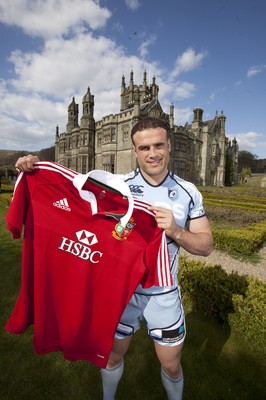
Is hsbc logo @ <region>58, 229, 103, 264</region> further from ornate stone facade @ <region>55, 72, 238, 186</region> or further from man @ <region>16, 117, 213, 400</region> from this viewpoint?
ornate stone facade @ <region>55, 72, 238, 186</region>

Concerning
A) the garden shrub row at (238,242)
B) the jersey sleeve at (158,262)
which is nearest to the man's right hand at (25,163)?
the jersey sleeve at (158,262)

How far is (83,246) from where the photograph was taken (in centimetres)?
212

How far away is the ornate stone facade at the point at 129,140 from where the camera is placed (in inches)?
1332

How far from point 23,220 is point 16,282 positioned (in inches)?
174

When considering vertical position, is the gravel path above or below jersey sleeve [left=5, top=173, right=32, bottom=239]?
below

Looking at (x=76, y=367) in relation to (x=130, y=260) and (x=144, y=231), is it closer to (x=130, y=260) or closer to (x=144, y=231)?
(x=130, y=260)

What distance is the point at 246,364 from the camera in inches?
144

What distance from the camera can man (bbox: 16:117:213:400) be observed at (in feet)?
7.30

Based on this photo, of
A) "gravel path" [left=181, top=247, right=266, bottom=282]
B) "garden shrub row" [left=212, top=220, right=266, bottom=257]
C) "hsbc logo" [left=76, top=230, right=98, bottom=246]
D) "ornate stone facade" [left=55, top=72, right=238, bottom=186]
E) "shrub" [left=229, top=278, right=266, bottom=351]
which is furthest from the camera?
"ornate stone facade" [left=55, top=72, right=238, bottom=186]

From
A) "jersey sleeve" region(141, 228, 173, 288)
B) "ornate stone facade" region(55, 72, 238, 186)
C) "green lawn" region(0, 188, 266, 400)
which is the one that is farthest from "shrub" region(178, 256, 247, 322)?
"ornate stone facade" region(55, 72, 238, 186)

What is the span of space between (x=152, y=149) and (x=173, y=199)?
57cm

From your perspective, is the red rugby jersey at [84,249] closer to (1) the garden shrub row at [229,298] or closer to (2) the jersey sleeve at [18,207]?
(2) the jersey sleeve at [18,207]

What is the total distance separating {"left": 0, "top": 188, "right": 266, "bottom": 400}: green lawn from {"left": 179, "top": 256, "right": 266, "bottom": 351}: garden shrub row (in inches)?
11.3

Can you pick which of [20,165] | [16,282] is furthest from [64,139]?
[20,165]
